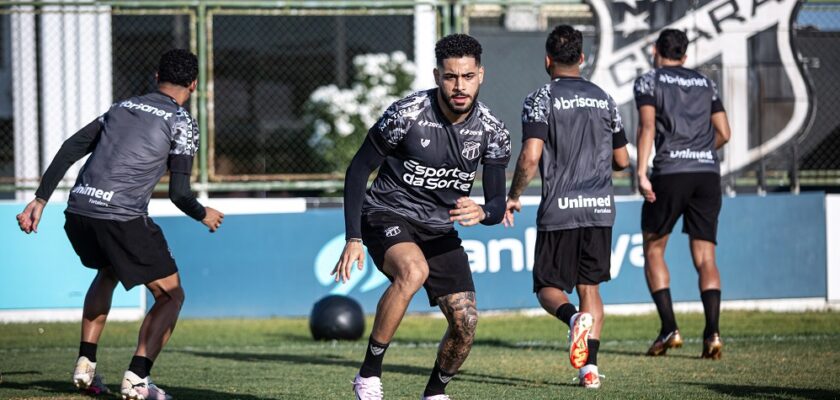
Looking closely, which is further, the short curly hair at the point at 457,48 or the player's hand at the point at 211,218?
the player's hand at the point at 211,218

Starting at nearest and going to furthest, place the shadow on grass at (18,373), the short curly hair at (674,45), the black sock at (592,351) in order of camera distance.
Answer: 1. the black sock at (592,351)
2. the shadow on grass at (18,373)
3. the short curly hair at (674,45)

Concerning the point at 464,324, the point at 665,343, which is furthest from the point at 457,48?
the point at 665,343

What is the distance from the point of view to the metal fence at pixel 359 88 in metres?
Result: 13.6

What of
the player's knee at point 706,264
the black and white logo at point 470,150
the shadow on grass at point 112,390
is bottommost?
the shadow on grass at point 112,390

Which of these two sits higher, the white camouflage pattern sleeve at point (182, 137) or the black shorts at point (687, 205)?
the white camouflage pattern sleeve at point (182, 137)

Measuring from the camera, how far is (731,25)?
45.1 ft

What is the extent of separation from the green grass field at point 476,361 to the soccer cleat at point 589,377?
0.06 m

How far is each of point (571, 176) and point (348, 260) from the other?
249 cm

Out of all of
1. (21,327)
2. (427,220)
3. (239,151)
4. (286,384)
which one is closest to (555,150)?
(427,220)

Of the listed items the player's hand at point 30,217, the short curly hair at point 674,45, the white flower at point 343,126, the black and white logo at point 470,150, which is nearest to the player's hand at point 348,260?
the black and white logo at point 470,150

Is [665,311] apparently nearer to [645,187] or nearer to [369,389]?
[645,187]

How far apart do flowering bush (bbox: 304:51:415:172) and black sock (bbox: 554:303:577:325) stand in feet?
29.9

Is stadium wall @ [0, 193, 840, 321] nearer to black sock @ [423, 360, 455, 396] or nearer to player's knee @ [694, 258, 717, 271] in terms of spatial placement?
player's knee @ [694, 258, 717, 271]

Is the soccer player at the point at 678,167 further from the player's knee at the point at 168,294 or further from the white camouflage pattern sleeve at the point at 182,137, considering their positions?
the player's knee at the point at 168,294
